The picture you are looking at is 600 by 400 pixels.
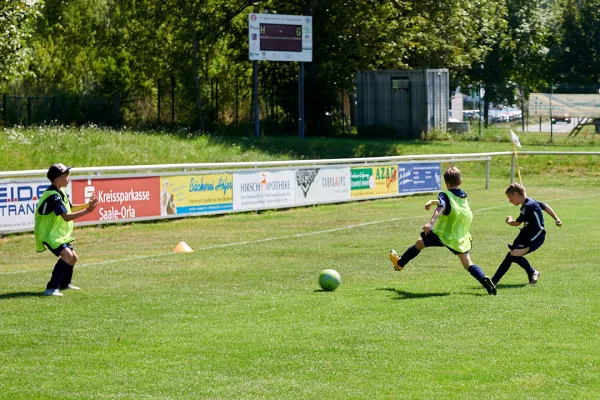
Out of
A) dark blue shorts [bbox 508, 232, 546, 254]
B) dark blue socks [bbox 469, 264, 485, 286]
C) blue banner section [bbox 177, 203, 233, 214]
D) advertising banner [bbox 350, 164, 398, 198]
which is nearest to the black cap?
dark blue socks [bbox 469, 264, 485, 286]

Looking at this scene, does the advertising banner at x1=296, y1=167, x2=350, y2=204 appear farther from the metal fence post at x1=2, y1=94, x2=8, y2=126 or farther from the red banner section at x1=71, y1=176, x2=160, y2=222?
the metal fence post at x1=2, y1=94, x2=8, y2=126

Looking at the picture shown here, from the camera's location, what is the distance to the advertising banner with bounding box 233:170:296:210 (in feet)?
79.0

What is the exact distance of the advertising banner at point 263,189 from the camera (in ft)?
79.0

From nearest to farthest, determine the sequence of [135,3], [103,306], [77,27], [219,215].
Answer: [103,306]
[219,215]
[135,3]
[77,27]

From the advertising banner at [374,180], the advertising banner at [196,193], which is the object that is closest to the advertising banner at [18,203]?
the advertising banner at [196,193]

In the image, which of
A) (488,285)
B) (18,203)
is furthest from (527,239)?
(18,203)

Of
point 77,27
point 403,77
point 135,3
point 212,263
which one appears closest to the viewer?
point 212,263

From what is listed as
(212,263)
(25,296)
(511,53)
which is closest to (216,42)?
(511,53)

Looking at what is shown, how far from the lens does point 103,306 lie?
11484 millimetres

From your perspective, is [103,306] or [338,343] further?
[103,306]

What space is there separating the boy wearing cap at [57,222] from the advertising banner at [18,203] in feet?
22.4

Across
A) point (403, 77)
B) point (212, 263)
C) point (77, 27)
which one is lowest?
point (212, 263)

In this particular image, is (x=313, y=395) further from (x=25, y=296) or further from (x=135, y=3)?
(x=135, y=3)

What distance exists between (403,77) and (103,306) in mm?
34429
